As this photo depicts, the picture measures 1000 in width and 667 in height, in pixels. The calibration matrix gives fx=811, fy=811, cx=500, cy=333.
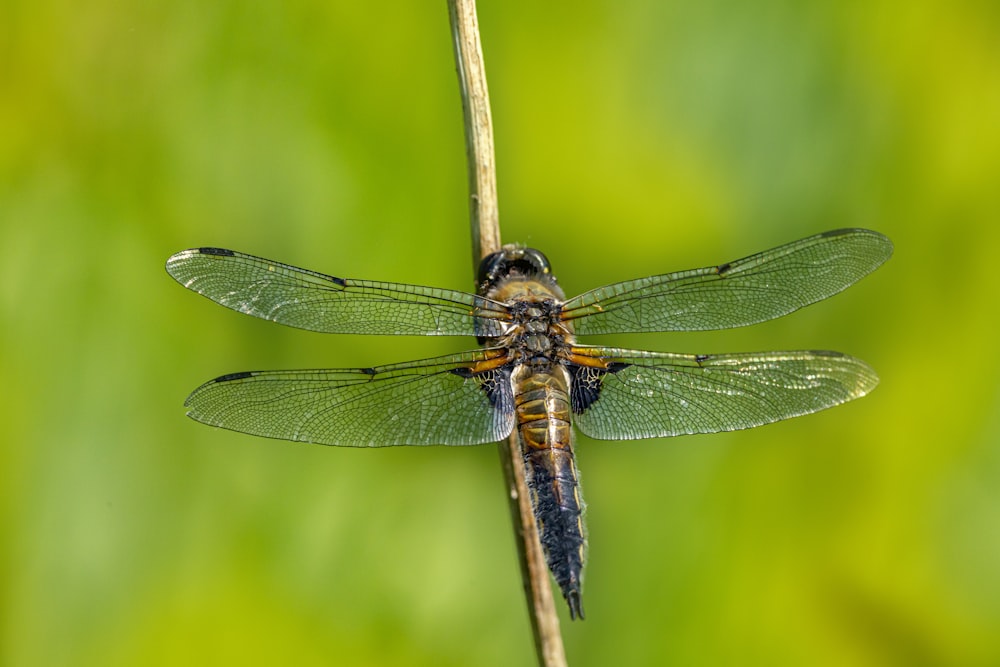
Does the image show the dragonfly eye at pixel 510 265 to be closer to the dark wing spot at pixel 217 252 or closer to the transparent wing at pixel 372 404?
the transparent wing at pixel 372 404

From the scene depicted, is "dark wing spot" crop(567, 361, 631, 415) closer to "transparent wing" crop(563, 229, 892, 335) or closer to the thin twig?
"transparent wing" crop(563, 229, 892, 335)

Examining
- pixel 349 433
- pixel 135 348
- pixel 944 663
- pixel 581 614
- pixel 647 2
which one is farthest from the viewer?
pixel 647 2

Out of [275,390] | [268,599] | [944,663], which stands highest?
[275,390]

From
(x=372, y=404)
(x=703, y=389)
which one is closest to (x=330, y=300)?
(x=372, y=404)

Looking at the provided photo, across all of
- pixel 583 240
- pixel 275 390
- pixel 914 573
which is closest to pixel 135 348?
pixel 275 390

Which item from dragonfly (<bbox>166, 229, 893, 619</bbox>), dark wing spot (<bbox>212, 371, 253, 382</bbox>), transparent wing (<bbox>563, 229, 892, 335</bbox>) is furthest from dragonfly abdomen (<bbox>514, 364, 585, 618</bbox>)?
dark wing spot (<bbox>212, 371, 253, 382</bbox>)

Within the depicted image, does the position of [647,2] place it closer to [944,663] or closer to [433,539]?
[433,539]

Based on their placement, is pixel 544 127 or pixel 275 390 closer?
pixel 275 390

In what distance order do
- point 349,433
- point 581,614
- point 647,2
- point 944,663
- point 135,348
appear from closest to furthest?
point 581,614 < point 349,433 < point 135,348 < point 944,663 < point 647,2

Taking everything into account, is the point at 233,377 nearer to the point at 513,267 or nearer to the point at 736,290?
the point at 513,267
